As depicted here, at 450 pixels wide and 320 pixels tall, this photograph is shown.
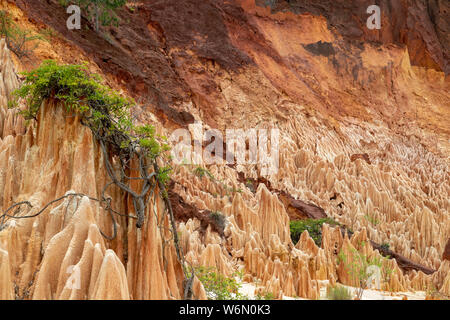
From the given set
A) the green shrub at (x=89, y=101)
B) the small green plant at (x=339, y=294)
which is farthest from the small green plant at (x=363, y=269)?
the green shrub at (x=89, y=101)

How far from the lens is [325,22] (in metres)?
31.6

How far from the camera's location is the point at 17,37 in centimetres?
1520

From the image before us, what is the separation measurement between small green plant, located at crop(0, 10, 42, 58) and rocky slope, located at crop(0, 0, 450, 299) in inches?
28.5

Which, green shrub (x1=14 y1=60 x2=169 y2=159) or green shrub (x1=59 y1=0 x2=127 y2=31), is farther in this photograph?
green shrub (x1=59 y1=0 x2=127 y2=31)

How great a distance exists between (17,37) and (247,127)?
1206 centimetres

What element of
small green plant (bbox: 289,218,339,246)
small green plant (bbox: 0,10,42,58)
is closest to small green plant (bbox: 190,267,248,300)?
small green plant (bbox: 289,218,339,246)

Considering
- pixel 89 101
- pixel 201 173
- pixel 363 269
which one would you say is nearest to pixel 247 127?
pixel 201 173

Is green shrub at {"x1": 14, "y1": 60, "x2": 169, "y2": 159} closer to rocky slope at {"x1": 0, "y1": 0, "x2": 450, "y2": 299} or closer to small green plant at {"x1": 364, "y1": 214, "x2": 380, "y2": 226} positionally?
rocky slope at {"x1": 0, "y1": 0, "x2": 450, "y2": 299}

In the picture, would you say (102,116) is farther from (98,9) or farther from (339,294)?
(98,9)

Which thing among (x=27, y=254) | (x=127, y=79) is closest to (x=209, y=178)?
(x=127, y=79)

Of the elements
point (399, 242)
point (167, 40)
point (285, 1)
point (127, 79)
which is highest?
point (285, 1)

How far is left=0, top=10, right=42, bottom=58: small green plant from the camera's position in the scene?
14.0 metres

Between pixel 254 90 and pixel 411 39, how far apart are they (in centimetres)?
1873

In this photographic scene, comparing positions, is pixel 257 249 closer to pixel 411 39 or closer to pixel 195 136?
pixel 195 136
